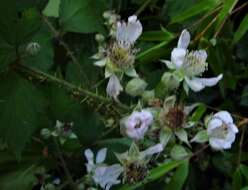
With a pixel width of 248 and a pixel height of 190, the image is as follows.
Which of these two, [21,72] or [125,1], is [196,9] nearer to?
[125,1]

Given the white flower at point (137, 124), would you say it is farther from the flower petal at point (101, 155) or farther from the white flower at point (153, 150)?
the flower petal at point (101, 155)

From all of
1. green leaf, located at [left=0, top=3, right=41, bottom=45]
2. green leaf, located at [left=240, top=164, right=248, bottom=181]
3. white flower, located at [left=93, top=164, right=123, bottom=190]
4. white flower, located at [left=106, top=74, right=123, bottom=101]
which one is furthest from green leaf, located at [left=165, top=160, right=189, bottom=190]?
green leaf, located at [left=0, top=3, right=41, bottom=45]

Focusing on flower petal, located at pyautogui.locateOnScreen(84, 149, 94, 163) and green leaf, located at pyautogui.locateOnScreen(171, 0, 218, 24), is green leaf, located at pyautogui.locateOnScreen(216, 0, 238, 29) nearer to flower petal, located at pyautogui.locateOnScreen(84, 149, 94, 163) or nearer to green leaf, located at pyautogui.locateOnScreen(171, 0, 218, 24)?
green leaf, located at pyautogui.locateOnScreen(171, 0, 218, 24)

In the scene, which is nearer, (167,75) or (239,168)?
(167,75)

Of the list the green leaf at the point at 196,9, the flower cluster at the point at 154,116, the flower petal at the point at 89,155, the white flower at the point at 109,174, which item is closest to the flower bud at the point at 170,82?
the flower cluster at the point at 154,116

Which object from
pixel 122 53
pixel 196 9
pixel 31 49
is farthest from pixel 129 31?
pixel 196 9

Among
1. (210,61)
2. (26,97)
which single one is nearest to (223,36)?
(210,61)

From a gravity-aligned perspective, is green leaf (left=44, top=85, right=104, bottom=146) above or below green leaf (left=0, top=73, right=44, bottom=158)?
below
